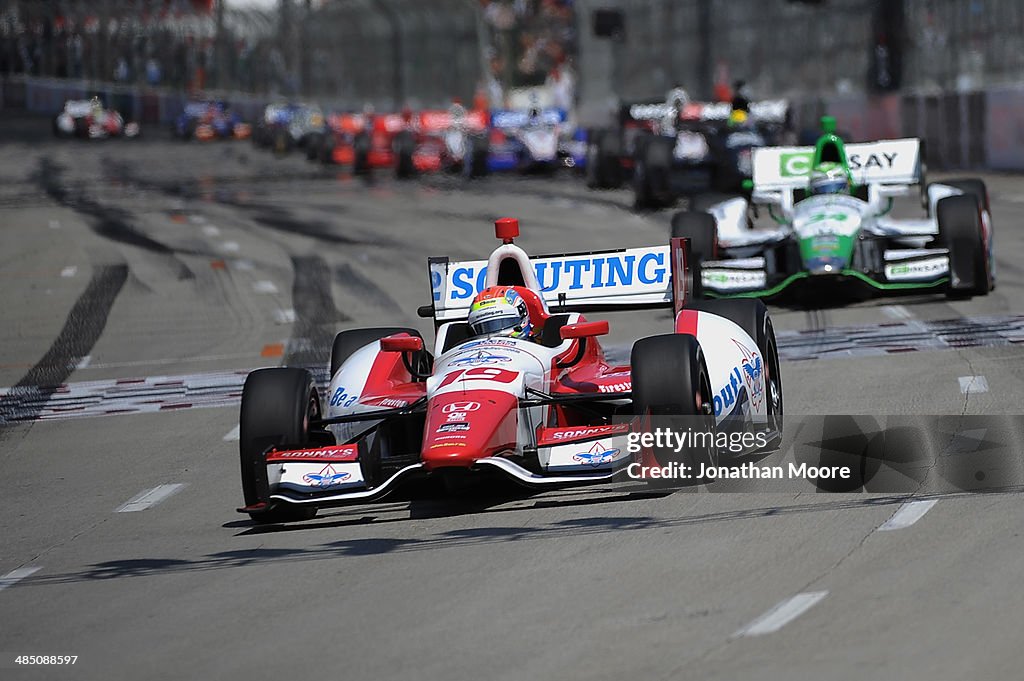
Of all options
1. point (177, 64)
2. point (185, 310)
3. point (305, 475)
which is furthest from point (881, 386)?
point (177, 64)

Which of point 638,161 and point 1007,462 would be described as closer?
point 1007,462

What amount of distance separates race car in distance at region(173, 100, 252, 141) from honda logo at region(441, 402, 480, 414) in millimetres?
56846

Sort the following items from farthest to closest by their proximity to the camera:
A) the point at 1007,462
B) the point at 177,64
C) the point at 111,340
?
1. the point at 177,64
2. the point at 111,340
3. the point at 1007,462

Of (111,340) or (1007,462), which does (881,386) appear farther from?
(111,340)

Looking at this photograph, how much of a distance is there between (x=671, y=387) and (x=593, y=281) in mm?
2349

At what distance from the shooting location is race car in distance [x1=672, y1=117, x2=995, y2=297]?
637 inches

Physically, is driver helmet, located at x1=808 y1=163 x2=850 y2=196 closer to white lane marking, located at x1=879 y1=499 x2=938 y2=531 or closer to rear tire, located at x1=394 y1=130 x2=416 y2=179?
white lane marking, located at x1=879 y1=499 x2=938 y2=531

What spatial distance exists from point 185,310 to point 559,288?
9.57 m

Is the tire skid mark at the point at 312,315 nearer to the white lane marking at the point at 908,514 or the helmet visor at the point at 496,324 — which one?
the helmet visor at the point at 496,324

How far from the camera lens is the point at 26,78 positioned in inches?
3179

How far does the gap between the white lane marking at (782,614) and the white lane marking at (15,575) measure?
3.37m

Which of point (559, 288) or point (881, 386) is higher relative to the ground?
point (559, 288)

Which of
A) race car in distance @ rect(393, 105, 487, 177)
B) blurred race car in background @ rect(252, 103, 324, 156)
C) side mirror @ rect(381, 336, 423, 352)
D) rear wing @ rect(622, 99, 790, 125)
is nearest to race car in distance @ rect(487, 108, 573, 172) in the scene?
race car in distance @ rect(393, 105, 487, 177)

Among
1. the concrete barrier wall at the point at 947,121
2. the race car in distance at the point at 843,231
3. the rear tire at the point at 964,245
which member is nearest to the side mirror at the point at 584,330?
the race car in distance at the point at 843,231
